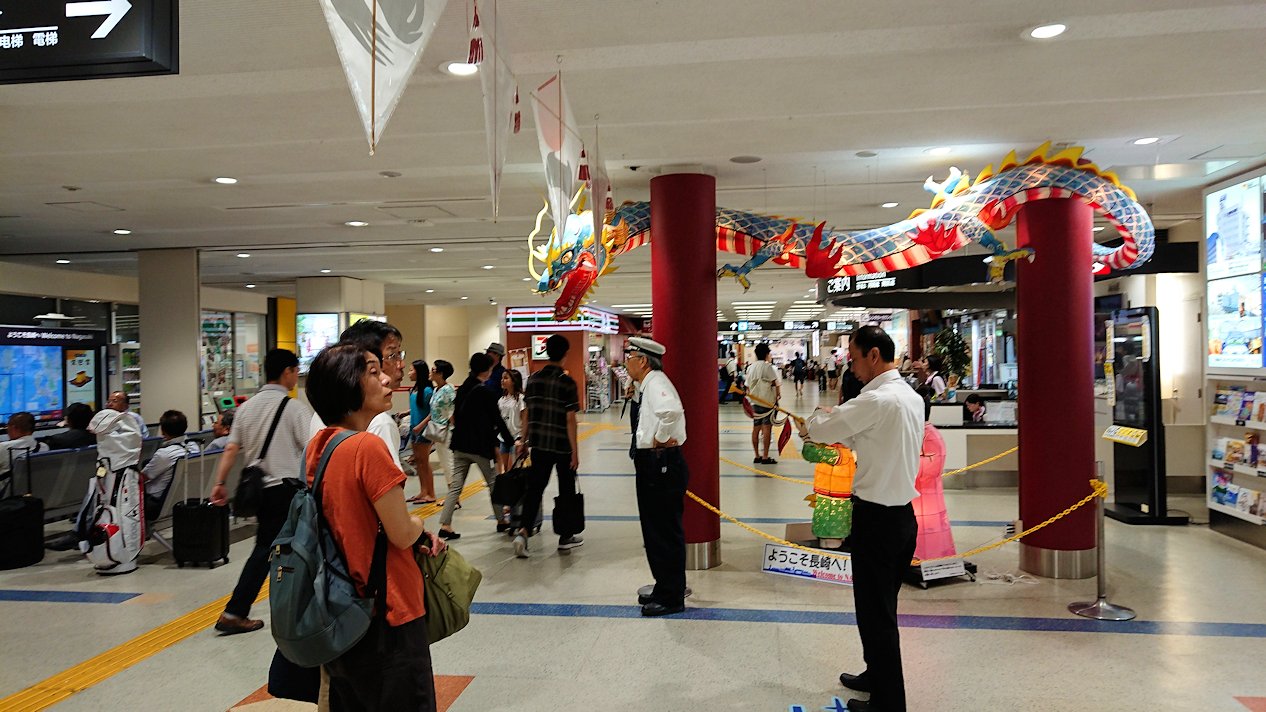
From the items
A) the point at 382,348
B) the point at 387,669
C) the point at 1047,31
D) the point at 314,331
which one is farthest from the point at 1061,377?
the point at 314,331

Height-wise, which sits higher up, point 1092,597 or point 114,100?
point 114,100

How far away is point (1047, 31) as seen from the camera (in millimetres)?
3664

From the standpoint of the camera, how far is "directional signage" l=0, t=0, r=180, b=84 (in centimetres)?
223

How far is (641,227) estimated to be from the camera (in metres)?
6.28

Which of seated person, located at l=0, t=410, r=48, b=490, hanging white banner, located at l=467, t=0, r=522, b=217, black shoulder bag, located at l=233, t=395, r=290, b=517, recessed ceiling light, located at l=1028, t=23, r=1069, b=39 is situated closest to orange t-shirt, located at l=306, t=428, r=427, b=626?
hanging white banner, located at l=467, t=0, r=522, b=217

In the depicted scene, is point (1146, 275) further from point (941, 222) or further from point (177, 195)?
point (177, 195)

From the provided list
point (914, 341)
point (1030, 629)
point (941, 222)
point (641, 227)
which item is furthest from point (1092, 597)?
point (914, 341)

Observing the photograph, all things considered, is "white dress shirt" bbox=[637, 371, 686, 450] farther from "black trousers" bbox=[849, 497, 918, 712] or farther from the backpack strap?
the backpack strap

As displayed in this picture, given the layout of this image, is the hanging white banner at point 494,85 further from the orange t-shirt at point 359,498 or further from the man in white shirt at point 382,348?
the orange t-shirt at point 359,498

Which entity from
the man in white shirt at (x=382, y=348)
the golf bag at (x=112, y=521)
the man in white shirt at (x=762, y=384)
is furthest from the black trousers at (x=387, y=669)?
the man in white shirt at (x=762, y=384)

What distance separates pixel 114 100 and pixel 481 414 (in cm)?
328

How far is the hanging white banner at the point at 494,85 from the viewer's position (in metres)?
2.60

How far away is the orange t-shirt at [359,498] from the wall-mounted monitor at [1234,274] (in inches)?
266

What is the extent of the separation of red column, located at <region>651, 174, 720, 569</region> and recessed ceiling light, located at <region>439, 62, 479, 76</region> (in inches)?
83.3
